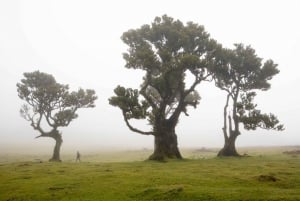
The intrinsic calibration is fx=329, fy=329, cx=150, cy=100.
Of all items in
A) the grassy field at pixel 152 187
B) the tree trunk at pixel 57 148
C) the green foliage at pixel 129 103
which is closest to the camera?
the grassy field at pixel 152 187

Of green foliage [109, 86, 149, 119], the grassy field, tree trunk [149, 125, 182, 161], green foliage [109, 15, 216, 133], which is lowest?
the grassy field

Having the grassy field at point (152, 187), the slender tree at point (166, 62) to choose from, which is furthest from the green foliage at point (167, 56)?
the grassy field at point (152, 187)

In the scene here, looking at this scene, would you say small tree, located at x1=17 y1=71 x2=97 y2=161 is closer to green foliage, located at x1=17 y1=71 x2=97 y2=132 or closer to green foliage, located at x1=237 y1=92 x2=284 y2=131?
green foliage, located at x1=17 y1=71 x2=97 y2=132

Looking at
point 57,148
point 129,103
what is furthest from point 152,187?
point 57,148

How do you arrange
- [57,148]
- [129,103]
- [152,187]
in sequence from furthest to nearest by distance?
[57,148] < [129,103] < [152,187]

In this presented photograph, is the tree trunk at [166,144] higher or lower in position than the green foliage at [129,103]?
lower

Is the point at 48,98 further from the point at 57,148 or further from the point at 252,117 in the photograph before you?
the point at 252,117

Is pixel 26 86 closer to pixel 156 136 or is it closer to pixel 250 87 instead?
pixel 156 136

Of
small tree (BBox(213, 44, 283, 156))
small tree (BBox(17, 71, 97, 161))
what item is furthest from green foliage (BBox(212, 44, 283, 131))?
small tree (BBox(17, 71, 97, 161))

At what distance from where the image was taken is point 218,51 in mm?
61438

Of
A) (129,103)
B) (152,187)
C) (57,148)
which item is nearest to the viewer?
(152,187)

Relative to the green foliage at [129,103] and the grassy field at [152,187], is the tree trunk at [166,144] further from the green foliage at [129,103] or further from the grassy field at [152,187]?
the grassy field at [152,187]

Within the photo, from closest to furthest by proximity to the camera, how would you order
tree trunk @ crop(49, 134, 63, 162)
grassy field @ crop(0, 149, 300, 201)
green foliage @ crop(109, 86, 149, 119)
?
1. grassy field @ crop(0, 149, 300, 201)
2. green foliage @ crop(109, 86, 149, 119)
3. tree trunk @ crop(49, 134, 63, 162)

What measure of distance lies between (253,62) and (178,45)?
58.1 ft
